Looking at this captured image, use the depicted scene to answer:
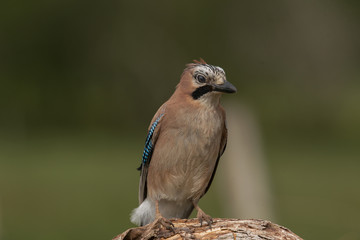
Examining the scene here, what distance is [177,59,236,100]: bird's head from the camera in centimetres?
791

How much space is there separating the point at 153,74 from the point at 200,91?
15.5 metres

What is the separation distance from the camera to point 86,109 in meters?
24.3

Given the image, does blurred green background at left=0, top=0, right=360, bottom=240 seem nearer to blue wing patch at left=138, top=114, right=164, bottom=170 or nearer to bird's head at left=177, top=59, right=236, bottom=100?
blue wing patch at left=138, top=114, right=164, bottom=170

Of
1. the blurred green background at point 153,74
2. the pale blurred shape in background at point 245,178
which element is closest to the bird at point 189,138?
the pale blurred shape in background at point 245,178

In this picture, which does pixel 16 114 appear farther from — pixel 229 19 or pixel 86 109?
pixel 229 19

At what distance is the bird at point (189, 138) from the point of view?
7.99 meters

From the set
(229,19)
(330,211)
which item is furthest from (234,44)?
(330,211)

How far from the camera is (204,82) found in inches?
316

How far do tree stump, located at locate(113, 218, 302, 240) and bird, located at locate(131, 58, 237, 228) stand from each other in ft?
1.85

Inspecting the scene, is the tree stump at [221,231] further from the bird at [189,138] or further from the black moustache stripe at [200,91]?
the black moustache stripe at [200,91]

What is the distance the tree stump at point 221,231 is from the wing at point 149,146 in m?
1.19

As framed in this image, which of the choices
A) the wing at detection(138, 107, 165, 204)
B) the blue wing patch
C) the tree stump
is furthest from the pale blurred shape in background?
the tree stump

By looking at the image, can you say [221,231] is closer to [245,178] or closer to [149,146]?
[149,146]

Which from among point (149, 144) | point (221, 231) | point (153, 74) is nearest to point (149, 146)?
point (149, 144)
